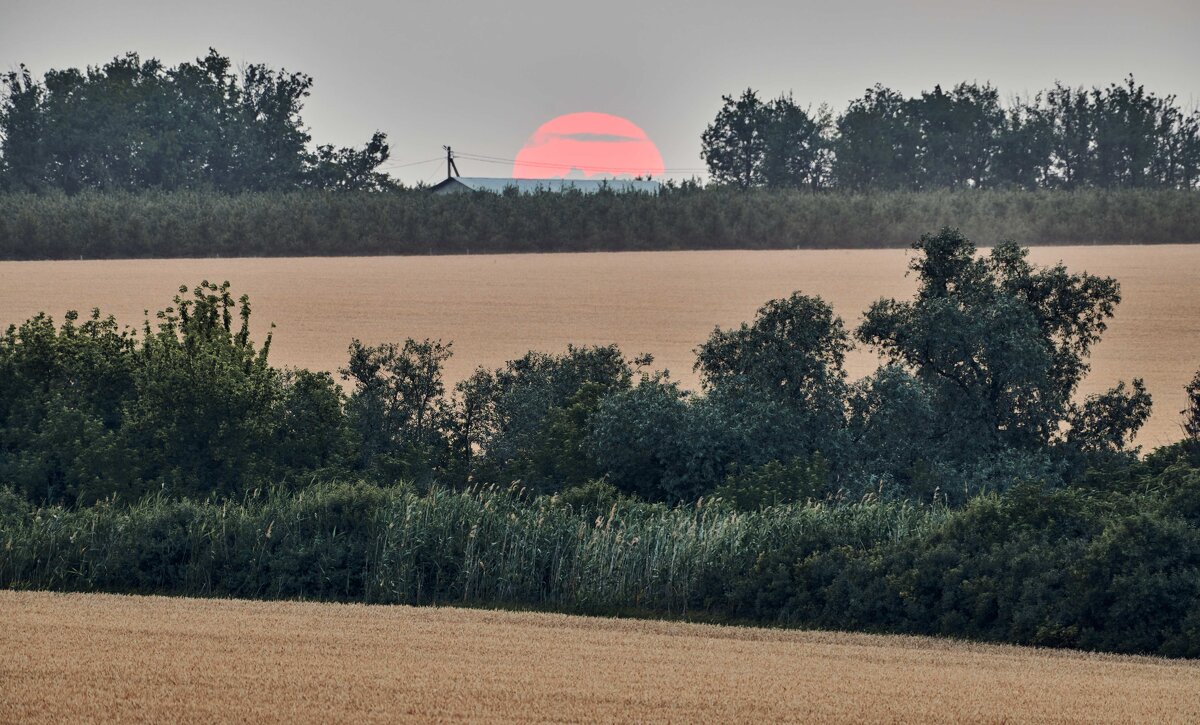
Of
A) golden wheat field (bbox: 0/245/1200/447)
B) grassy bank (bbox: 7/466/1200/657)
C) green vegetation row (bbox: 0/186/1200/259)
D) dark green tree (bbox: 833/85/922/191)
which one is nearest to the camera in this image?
grassy bank (bbox: 7/466/1200/657)

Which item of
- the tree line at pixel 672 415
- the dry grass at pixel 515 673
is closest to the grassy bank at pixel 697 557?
the dry grass at pixel 515 673

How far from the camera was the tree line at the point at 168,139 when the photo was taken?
79500 millimetres

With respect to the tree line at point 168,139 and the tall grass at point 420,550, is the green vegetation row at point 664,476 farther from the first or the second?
the tree line at point 168,139

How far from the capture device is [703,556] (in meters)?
17.9

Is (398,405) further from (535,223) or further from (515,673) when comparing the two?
(535,223)

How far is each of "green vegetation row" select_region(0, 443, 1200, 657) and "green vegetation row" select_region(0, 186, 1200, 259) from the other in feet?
152

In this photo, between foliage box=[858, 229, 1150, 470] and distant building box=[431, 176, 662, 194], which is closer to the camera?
foliage box=[858, 229, 1150, 470]

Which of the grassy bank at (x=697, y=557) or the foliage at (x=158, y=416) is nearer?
the grassy bank at (x=697, y=557)

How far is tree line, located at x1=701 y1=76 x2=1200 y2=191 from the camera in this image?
83.6m

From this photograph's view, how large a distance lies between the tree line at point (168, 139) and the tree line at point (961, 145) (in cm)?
2154

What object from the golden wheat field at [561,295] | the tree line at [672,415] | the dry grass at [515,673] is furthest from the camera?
the golden wheat field at [561,295]

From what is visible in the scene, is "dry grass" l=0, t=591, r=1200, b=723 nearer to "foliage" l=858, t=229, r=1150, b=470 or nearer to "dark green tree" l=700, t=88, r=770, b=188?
"foliage" l=858, t=229, r=1150, b=470

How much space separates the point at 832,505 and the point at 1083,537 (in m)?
5.13

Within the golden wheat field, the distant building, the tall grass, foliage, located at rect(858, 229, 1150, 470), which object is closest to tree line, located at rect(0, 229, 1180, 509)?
foliage, located at rect(858, 229, 1150, 470)
